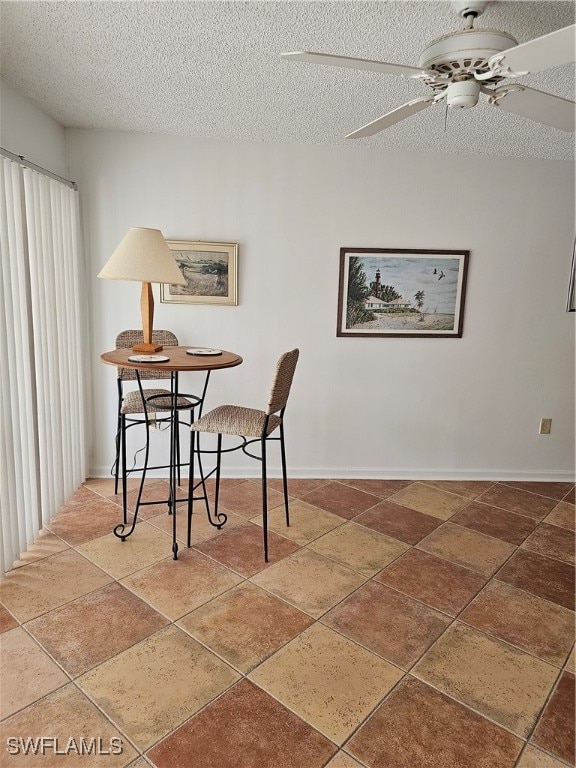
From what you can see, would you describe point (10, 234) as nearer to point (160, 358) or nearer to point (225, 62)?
point (160, 358)

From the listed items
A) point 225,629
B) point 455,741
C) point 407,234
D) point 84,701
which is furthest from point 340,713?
point 407,234

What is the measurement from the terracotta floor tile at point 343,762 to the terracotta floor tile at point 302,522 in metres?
1.31

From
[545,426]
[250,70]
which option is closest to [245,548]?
[250,70]

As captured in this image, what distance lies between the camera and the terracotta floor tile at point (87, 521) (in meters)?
2.79

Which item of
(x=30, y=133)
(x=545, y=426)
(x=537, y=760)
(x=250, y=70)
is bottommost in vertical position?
(x=537, y=760)

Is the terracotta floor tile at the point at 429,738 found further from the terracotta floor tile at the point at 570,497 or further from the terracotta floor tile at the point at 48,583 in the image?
the terracotta floor tile at the point at 570,497

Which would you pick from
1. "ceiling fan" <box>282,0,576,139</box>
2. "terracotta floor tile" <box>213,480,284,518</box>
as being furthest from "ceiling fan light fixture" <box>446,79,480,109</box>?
"terracotta floor tile" <box>213,480,284,518</box>

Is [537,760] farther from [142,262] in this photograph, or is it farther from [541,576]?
[142,262]

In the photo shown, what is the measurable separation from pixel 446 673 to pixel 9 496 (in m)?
2.10

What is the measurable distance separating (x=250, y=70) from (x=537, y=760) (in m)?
2.88

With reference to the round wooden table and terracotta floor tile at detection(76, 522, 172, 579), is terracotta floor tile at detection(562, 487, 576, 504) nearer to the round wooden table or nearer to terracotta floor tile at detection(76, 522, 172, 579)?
the round wooden table

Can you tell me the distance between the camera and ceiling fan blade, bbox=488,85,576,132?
1.68 metres

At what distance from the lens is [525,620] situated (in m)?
2.21

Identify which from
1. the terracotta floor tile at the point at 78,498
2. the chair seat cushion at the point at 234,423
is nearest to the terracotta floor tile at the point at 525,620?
the chair seat cushion at the point at 234,423
